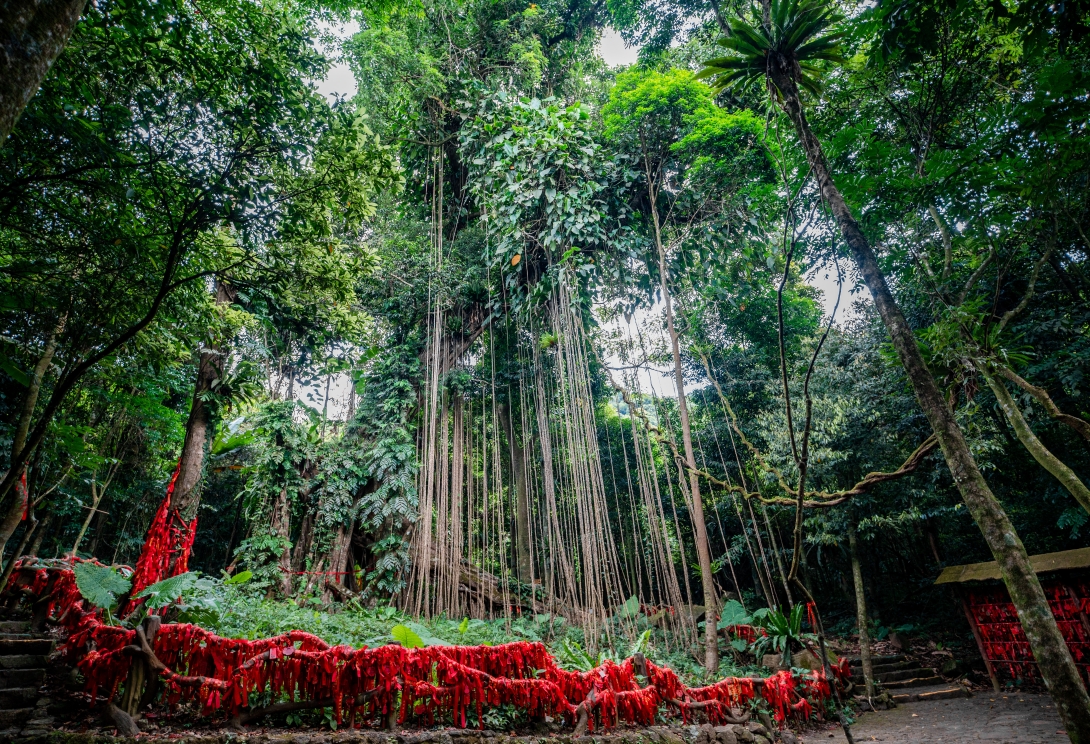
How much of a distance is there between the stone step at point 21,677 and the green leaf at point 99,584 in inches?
15.8

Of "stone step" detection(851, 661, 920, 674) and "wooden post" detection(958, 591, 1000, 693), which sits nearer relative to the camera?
"wooden post" detection(958, 591, 1000, 693)

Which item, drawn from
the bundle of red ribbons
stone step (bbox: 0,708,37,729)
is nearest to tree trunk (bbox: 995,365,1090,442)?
the bundle of red ribbons

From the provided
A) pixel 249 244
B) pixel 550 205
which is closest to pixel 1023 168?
pixel 550 205

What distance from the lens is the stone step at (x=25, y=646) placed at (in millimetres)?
3018

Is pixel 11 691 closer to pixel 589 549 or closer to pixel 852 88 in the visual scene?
pixel 589 549

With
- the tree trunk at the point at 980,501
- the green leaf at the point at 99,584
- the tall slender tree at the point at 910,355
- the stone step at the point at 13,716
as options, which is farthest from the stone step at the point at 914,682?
the stone step at the point at 13,716

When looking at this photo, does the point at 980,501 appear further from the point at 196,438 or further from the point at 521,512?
the point at 521,512

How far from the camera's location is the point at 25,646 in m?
3.10

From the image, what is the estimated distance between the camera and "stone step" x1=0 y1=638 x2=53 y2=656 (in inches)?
119

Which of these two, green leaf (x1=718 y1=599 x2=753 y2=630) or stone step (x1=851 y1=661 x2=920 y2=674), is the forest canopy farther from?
stone step (x1=851 y1=661 x2=920 y2=674)

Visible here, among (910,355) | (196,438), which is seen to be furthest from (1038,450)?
(196,438)

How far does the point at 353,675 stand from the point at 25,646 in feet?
7.13

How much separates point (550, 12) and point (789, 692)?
379 inches

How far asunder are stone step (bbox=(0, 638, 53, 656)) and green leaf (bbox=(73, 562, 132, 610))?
355mm
